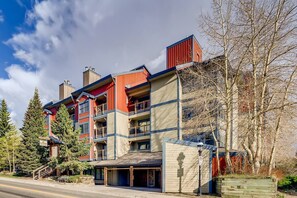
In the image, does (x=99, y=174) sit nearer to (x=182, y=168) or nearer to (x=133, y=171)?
(x=133, y=171)

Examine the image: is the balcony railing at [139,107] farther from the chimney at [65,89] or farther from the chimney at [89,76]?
the chimney at [65,89]

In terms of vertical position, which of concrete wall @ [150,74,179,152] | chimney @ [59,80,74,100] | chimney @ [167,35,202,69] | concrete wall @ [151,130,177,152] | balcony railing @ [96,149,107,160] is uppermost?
chimney @ [167,35,202,69]

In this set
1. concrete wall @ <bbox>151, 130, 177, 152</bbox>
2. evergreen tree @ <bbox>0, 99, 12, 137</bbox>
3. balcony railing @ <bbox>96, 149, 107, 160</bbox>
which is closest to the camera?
concrete wall @ <bbox>151, 130, 177, 152</bbox>

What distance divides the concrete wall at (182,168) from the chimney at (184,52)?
10.5 meters

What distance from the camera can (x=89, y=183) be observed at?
23844mm

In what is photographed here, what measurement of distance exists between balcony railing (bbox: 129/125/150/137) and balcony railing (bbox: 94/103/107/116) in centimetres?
424

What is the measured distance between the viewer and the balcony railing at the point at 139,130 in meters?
27.3

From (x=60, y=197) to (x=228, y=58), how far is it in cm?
1391

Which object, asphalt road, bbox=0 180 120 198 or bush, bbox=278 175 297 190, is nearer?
asphalt road, bbox=0 180 120 198

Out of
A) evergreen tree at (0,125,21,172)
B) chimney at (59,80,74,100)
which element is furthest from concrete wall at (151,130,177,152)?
evergreen tree at (0,125,21,172)

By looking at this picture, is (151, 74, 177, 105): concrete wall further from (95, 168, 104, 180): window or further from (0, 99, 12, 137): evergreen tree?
(0, 99, 12, 137): evergreen tree

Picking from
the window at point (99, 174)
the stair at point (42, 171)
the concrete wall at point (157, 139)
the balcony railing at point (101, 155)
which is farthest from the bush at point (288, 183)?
the stair at point (42, 171)

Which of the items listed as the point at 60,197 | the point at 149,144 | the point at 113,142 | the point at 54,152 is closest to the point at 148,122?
the point at 149,144

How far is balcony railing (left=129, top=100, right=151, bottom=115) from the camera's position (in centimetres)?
2754
